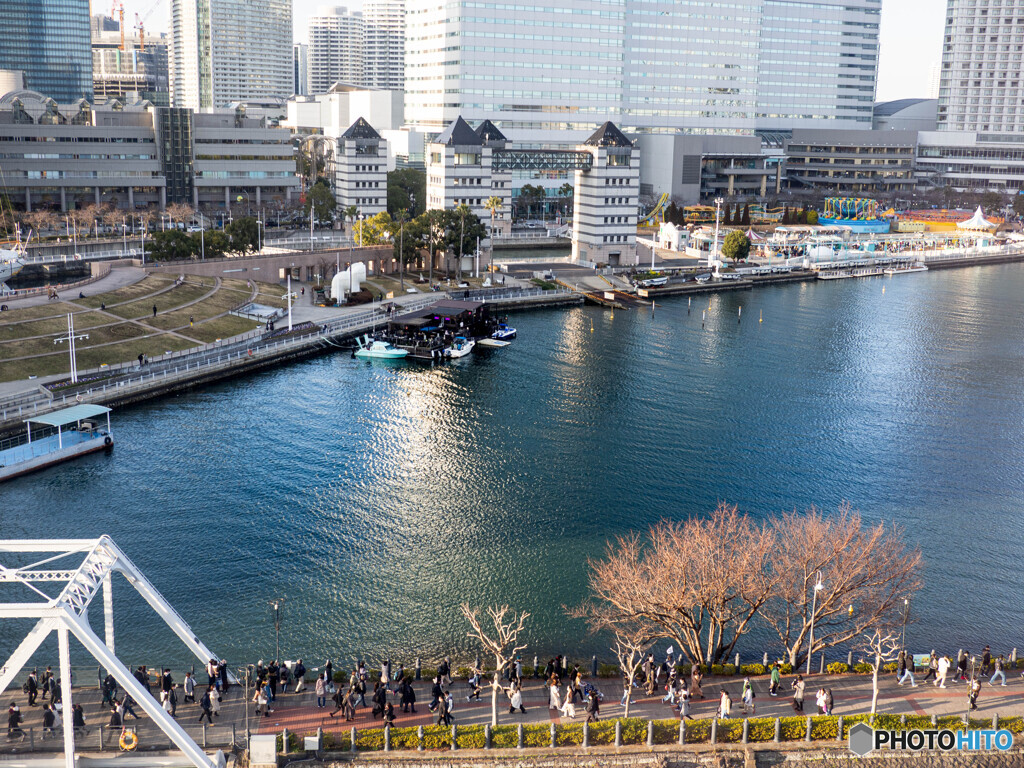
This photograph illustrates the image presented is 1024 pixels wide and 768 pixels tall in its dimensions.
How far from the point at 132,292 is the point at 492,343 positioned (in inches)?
1674

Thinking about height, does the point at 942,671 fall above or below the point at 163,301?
below

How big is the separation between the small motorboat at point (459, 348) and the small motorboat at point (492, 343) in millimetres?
2635

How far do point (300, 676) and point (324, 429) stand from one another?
1626 inches

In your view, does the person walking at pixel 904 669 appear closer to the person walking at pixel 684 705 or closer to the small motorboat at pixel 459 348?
the person walking at pixel 684 705

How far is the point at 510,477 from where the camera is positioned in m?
72.1

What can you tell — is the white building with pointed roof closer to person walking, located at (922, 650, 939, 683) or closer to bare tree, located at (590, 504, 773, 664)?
bare tree, located at (590, 504, 773, 664)

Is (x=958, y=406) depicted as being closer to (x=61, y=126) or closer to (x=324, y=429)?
(x=324, y=429)

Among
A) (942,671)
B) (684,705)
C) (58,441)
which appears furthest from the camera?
(58,441)

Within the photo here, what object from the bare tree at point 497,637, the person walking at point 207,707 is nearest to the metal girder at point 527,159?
the bare tree at point 497,637

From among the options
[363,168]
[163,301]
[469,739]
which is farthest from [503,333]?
[469,739]

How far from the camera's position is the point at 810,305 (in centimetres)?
14512

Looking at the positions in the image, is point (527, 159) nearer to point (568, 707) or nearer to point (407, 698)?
point (407, 698)

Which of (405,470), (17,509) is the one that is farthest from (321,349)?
(17,509)

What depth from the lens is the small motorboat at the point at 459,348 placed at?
4331 inches
